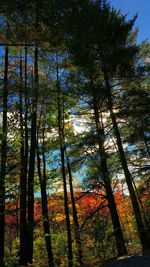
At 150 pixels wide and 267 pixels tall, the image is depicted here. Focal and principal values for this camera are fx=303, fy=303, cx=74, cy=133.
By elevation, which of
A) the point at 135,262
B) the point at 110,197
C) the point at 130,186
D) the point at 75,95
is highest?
the point at 75,95

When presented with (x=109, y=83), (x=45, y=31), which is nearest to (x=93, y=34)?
(x=45, y=31)

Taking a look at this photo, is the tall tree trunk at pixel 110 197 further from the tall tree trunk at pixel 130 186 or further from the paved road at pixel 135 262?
the paved road at pixel 135 262

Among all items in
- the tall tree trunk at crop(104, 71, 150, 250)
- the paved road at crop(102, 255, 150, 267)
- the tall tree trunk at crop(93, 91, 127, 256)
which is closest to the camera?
the paved road at crop(102, 255, 150, 267)

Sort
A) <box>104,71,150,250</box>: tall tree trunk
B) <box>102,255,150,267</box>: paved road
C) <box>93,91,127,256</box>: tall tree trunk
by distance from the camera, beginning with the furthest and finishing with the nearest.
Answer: <box>93,91,127,256</box>: tall tree trunk
<box>104,71,150,250</box>: tall tree trunk
<box>102,255,150,267</box>: paved road

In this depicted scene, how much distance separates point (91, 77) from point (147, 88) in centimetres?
267

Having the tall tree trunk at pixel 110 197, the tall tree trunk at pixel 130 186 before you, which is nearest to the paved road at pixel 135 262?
the tall tree trunk at pixel 130 186

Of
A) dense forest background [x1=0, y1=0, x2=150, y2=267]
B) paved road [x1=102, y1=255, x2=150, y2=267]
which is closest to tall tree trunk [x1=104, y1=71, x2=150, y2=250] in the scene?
dense forest background [x1=0, y1=0, x2=150, y2=267]

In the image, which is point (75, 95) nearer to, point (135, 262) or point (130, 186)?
point (130, 186)

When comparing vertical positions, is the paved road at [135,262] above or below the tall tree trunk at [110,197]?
below

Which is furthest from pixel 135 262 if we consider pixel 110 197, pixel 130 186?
pixel 110 197

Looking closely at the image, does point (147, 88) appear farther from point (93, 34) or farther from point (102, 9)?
point (102, 9)

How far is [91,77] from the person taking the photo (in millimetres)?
14250

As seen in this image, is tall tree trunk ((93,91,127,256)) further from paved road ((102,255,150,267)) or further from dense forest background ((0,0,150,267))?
paved road ((102,255,150,267))

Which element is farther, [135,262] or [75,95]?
[75,95]
